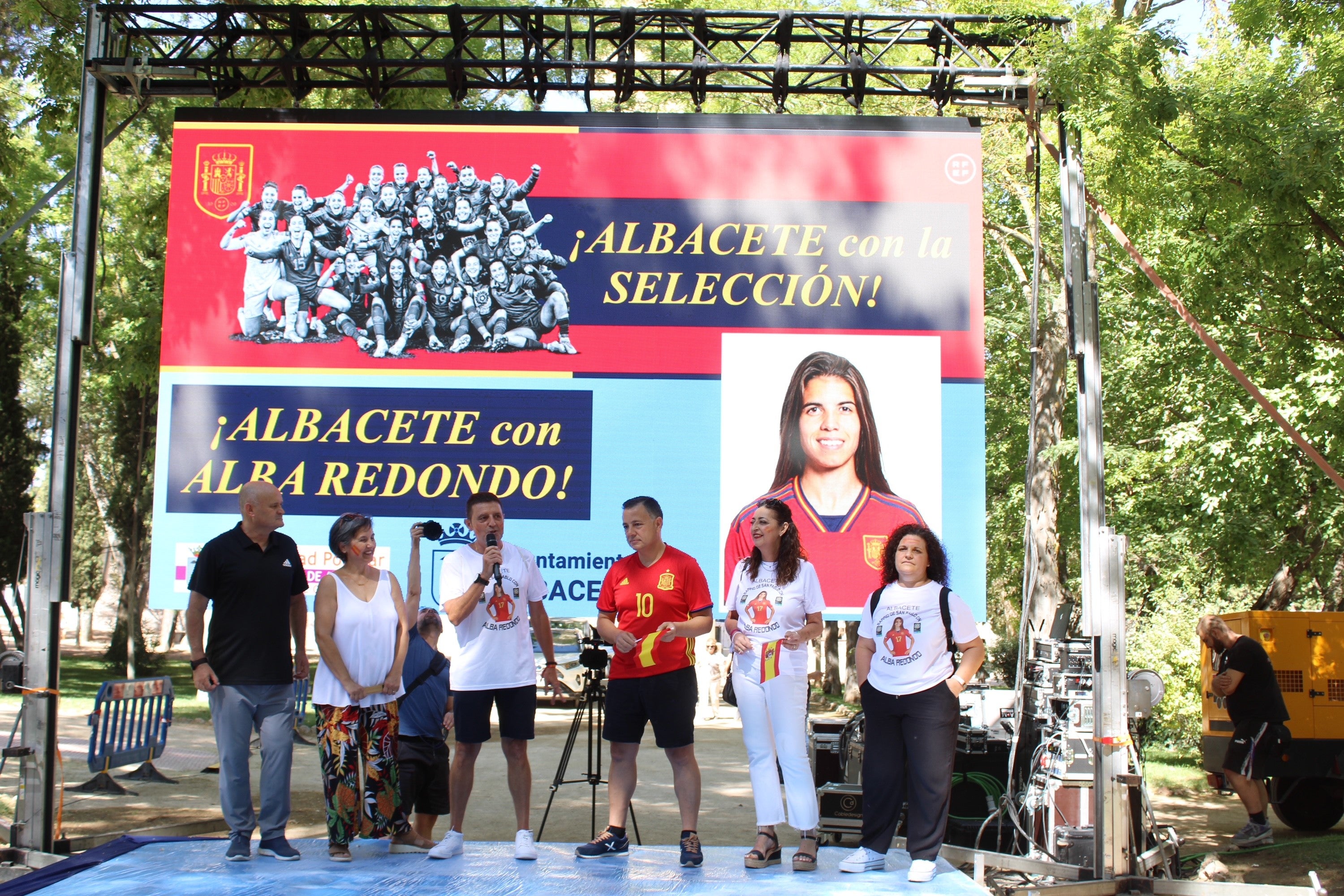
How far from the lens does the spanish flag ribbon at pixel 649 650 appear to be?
509 cm

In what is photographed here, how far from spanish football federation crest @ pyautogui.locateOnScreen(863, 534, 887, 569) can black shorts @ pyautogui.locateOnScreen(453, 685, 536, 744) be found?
2.78 meters

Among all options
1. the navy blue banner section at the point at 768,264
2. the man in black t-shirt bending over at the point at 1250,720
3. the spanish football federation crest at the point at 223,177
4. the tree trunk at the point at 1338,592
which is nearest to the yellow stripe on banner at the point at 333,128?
the spanish football federation crest at the point at 223,177

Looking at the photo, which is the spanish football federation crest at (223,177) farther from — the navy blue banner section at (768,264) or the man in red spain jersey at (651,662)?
the man in red spain jersey at (651,662)

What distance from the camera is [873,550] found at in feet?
23.5

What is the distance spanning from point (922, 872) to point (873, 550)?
8.43 ft

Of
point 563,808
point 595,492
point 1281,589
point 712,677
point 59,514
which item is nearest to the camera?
point 59,514

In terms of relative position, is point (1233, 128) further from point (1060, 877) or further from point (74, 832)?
point (74, 832)

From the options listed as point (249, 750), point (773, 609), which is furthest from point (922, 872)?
point (249, 750)

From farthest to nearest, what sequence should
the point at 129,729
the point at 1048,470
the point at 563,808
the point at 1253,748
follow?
the point at 1048,470, the point at 129,729, the point at 563,808, the point at 1253,748

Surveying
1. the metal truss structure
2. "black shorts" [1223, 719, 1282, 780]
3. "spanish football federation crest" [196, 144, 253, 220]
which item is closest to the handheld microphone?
the metal truss structure

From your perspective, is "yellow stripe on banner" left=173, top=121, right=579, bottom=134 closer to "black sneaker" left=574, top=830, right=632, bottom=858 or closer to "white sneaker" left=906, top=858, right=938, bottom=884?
"black sneaker" left=574, top=830, right=632, bottom=858

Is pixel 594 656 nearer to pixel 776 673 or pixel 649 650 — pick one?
pixel 649 650

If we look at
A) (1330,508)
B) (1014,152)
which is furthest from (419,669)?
(1014,152)

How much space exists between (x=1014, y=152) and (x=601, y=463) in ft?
38.1
